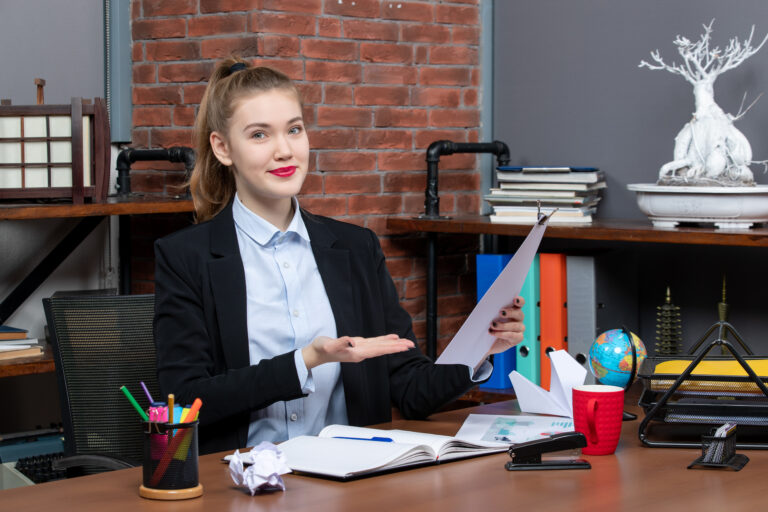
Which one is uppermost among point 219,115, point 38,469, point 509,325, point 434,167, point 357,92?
point 357,92

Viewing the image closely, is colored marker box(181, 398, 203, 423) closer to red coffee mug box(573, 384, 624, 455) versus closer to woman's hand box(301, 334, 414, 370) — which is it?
woman's hand box(301, 334, 414, 370)

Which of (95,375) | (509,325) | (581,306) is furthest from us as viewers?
(581,306)

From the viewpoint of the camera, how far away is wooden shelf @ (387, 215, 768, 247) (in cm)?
249

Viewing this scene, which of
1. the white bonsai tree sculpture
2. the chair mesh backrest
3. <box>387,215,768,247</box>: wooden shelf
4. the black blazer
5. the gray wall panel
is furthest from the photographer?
the gray wall panel

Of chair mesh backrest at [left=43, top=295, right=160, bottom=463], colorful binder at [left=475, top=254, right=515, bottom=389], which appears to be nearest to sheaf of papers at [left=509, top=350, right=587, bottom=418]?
chair mesh backrest at [left=43, top=295, right=160, bottom=463]

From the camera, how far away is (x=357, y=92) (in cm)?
318

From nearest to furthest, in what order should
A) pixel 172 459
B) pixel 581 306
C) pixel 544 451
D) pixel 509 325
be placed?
pixel 172 459
pixel 544 451
pixel 509 325
pixel 581 306

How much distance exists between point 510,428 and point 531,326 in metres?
1.28

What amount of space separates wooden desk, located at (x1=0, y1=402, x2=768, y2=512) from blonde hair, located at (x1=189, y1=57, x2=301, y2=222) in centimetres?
73

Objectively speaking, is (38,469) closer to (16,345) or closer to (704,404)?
(16,345)

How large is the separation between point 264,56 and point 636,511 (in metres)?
2.00

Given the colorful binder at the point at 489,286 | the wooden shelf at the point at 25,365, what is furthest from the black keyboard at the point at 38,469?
the colorful binder at the point at 489,286

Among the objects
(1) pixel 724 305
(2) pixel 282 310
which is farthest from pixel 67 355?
(1) pixel 724 305

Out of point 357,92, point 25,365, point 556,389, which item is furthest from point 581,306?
point 25,365
